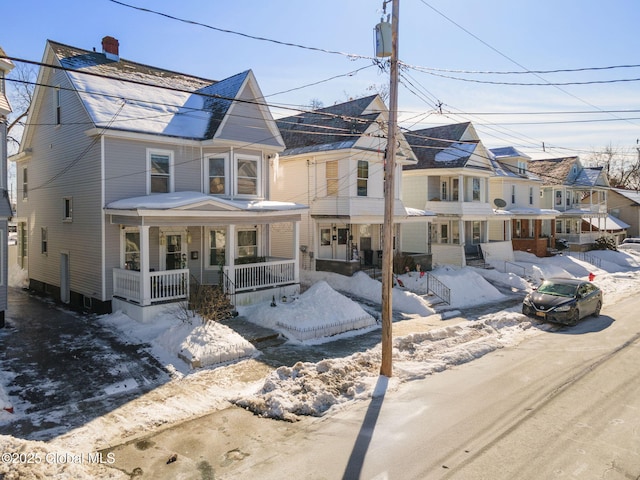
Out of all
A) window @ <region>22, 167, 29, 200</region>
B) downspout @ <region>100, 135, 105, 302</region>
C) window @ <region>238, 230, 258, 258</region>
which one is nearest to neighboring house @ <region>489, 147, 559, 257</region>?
window @ <region>238, 230, 258, 258</region>

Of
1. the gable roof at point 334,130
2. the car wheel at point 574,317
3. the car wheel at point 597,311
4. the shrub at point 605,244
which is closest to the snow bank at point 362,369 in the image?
the car wheel at point 574,317

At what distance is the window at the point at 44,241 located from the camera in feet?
70.3

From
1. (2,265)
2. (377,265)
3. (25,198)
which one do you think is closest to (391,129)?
(2,265)

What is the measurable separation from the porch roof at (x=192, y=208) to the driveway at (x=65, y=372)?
3.95 meters

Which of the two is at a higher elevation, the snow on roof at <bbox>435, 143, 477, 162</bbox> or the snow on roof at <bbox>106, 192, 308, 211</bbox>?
the snow on roof at <bbox>435, 143, 477, 162</bbox>

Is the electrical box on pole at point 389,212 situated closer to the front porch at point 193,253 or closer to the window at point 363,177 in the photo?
the front porch at point 193,253

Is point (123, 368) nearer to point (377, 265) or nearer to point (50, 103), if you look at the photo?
point (50, 103)

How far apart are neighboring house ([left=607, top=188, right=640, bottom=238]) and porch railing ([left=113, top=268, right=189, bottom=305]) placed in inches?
2360

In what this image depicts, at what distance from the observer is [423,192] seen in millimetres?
31781

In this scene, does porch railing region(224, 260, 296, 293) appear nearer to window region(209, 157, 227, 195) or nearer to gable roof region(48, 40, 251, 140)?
window region(209, 157, 227, 195)

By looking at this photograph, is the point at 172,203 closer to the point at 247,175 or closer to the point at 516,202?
the point at 247,175

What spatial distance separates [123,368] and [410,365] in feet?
23.7

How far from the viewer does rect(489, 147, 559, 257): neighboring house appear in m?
37.0

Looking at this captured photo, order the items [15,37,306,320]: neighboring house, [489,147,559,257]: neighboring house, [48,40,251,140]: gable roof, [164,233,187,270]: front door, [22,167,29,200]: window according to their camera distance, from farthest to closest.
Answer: [489,147,559,257]: neighboring house → [22,167,29,200]: window → [164,233,187,270]: front door → [48,40,251,140]: gable roof → [15,37,306,320]: neighboring house
